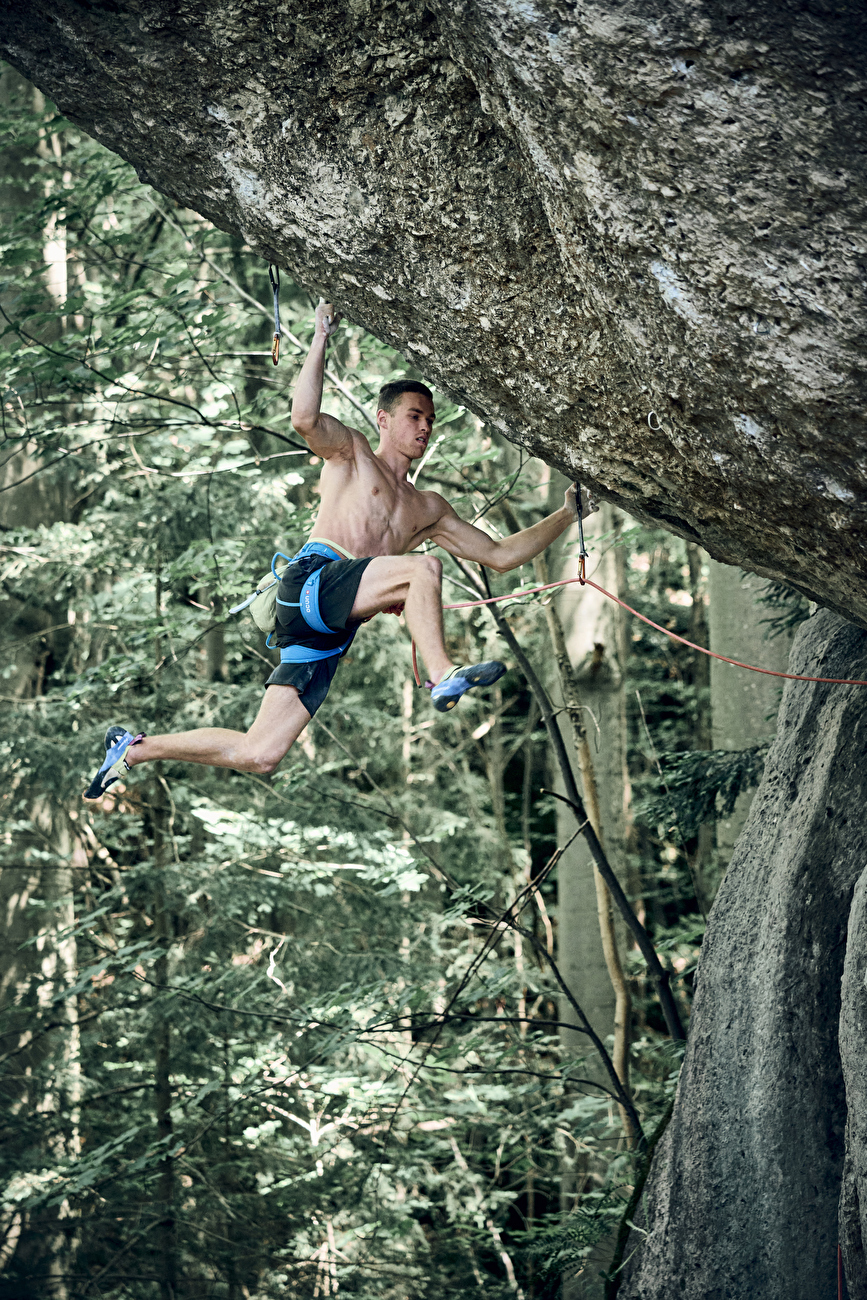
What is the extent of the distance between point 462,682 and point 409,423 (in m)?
1.38

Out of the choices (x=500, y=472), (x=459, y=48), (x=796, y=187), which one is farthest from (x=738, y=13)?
(x=500, y=472)

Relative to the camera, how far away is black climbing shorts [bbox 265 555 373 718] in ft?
12.7

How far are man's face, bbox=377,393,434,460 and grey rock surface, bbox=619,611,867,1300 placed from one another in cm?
184

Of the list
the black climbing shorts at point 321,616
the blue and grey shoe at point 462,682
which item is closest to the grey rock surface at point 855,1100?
the blue and grey shoe at point 462,682

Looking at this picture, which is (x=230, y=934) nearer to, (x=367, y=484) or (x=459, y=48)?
(x=367, y=484)

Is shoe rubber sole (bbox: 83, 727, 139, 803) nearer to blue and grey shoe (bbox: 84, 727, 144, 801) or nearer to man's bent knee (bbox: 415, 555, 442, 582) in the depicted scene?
blue and grey shoe (bbox: 84, 727, 144, 801)

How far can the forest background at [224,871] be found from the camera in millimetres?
6137

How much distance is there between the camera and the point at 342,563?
154 inches

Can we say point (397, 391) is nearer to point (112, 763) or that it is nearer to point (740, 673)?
point (112, 763)

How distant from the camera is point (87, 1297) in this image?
6.42 metres

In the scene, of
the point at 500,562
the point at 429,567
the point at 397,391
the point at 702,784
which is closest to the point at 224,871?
the point at 702,784

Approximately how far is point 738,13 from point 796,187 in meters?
0.41

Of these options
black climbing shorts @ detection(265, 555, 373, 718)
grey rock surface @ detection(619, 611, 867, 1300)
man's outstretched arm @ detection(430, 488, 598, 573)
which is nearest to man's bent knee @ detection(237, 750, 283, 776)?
black climbing shorts @ detection(265, 555, 373, 718)

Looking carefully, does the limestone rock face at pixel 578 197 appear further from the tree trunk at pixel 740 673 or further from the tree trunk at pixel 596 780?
the tree trunk at pixel 596 780
